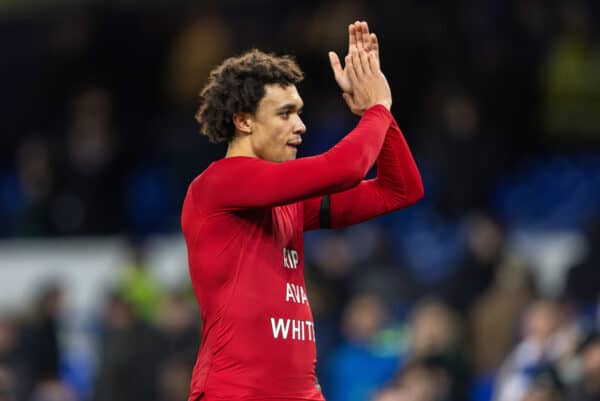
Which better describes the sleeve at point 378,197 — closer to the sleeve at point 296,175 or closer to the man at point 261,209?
the man at point 261,209

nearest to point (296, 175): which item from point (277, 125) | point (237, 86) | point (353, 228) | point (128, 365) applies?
point (277, 125)

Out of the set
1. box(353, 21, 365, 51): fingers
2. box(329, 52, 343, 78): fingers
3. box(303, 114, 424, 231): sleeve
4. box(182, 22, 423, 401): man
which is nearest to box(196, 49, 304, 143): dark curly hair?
box(182, 22, 423, 401): man

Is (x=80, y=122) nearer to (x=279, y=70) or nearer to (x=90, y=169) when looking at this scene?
(x=90, y=169)

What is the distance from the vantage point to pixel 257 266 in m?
4.54

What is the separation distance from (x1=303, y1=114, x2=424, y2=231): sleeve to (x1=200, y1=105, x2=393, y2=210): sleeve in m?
0.29

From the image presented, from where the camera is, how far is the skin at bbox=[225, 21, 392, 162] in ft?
15.0

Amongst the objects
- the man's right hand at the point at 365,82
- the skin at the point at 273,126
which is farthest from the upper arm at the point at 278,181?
the man's right hand at the point at 365,82

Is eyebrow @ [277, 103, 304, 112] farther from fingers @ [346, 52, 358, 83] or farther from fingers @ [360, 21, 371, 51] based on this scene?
fingers @ [360, 21, 371, 51]

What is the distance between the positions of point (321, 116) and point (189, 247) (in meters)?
7.71

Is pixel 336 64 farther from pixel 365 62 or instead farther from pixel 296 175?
pixel 296 175

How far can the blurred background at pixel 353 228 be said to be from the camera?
9.27 m

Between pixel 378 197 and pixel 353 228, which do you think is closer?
pixel 378 197

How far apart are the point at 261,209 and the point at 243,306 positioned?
0.33 metres

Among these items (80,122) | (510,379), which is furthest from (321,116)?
(510,379)
